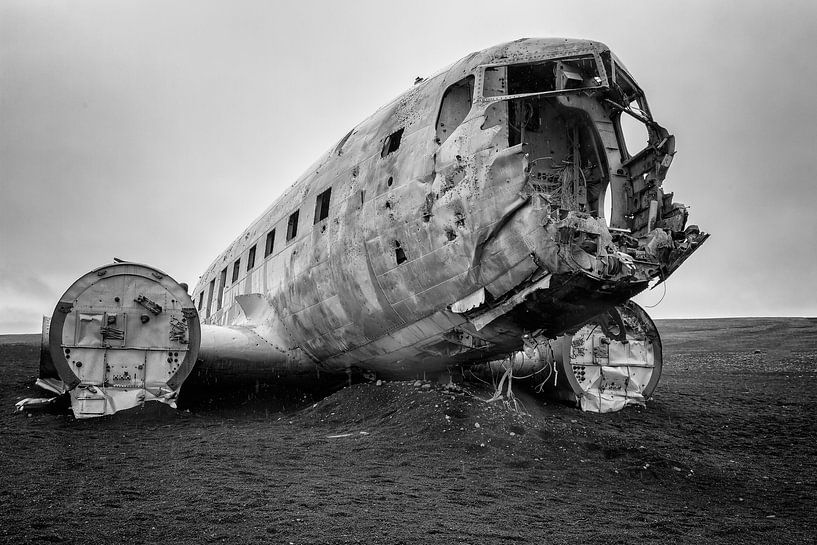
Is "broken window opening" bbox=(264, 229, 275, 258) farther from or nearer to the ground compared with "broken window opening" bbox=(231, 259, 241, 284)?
farther from the ground

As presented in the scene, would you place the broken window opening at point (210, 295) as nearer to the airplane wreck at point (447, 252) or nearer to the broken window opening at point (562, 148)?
the airplane wreck at point (447, 252)

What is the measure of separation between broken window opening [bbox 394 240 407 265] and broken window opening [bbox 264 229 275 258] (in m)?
5.03

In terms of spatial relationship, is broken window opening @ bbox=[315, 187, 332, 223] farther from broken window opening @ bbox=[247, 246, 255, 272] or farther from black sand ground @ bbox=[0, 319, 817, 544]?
broken window opening @ bbox=[247, 246, 255, 272]

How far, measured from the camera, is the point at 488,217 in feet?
25.8

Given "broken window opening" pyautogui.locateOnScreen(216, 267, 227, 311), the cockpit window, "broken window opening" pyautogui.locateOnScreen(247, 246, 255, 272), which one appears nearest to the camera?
the cockpit window

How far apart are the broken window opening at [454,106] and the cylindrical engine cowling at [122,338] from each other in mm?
5272

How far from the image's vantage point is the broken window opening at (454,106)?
356 inches

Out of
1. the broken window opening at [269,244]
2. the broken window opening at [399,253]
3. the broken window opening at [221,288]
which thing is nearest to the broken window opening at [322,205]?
the broken window opening at [269,244]

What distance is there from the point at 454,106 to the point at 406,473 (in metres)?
4.69

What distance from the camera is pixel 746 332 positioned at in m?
43.0

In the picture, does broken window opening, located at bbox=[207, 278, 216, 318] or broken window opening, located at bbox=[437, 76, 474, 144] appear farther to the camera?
broken window opening, located at bbox=[207, 278, 216, 318]

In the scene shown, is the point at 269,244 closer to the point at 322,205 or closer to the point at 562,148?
the point at 322,205

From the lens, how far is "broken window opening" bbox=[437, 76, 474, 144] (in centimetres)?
905

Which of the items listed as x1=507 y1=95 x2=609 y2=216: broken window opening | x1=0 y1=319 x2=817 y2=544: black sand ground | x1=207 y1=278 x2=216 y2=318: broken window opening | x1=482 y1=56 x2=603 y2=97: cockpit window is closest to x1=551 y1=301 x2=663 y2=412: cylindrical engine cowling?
x1=0 y1=319 x2=817 y2=544: black sand ground
